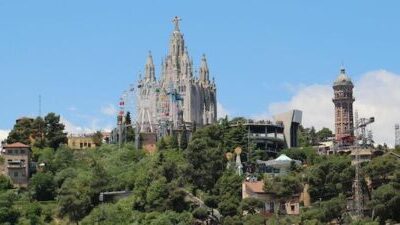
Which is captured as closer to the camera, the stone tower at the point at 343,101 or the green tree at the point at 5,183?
the green tree at the point at 5,183

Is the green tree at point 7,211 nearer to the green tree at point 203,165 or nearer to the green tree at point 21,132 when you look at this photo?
the green tree at point 203,165

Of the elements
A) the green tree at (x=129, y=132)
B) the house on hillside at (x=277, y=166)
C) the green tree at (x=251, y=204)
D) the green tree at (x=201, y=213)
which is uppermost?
the green tree at (x=129, y=132)

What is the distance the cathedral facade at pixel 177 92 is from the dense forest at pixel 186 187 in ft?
59.6

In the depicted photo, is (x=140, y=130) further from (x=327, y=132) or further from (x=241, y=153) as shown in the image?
(x=327, y=132)

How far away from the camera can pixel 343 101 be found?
414 ft

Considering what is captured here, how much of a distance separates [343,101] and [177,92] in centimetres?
1816

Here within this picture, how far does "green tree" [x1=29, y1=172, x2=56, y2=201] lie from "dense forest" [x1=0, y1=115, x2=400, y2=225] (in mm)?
82

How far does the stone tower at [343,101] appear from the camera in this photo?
411 ft

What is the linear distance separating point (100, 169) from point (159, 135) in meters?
18.3

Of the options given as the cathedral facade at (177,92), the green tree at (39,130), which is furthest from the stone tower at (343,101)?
the green tree at (39,130)

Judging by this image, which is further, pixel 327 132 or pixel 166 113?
pixel 327 132

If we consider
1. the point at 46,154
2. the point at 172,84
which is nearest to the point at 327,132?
the point at 172,84

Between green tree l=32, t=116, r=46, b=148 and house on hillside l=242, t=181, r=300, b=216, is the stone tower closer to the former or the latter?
green tree l=32, t=116, r=46, b=148

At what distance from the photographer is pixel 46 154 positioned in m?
103
